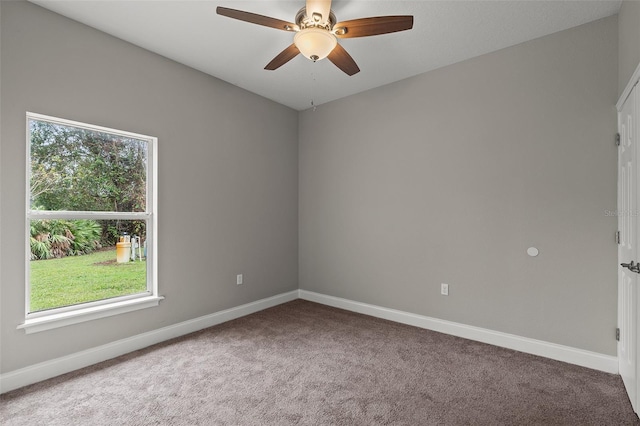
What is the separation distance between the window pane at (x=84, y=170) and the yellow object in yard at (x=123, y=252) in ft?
1.06

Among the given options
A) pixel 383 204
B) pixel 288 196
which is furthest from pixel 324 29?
pixel 288 196

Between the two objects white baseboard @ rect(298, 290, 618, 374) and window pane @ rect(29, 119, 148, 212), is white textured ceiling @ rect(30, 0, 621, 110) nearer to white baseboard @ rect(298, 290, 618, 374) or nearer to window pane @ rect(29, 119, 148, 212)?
window pane @ rect(29, 119, 148, 212)

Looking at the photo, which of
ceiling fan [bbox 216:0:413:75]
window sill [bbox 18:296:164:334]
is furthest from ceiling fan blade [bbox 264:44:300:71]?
window sill [bbox 18:296:164:334]

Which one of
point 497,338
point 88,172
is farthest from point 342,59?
point 497,338

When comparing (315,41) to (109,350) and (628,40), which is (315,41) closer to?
(628,40)

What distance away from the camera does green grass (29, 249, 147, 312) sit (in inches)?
96.4

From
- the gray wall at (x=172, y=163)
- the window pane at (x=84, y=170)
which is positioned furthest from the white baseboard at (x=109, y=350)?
the window pane at (x=84, y=170)

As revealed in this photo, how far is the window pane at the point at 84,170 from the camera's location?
2.44 m

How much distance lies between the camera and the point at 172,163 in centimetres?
318

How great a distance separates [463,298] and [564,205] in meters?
1.22

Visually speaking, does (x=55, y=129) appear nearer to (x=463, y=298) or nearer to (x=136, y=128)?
(x=136, y=128)

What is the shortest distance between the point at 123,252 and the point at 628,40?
423 cm

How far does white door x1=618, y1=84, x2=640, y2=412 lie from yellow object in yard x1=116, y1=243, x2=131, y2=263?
151 inches

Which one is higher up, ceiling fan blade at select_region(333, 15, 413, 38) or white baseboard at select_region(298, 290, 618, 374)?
ceiling fan blade at select_region(333, 15, 413, 38)
